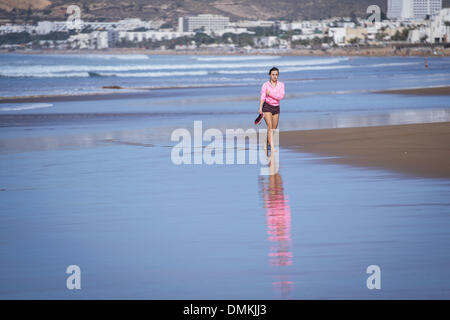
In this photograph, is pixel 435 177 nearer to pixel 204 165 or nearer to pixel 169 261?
pixel 204 165

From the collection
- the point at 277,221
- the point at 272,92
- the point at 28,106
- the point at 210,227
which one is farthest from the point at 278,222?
the point at 28,106

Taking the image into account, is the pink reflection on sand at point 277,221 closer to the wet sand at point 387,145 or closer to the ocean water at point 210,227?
the ocean water at point 210,227

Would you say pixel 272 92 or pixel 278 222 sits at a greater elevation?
pixel 272 92

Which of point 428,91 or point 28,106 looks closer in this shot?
point 28,106

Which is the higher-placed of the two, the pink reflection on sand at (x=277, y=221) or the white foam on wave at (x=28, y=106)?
the pink reflection on sand at (x=277, y=221)

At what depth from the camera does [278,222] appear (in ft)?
23.7

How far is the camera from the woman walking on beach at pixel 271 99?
1312 centimetres

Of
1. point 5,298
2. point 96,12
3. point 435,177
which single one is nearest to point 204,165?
point 435,177

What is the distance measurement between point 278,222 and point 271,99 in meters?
6.45

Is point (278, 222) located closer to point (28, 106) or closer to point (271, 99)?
point (271, 99)

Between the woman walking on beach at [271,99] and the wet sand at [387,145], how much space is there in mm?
640

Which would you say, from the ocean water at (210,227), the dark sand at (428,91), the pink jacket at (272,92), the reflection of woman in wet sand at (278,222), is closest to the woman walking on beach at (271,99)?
the pink jacket at (272,92)

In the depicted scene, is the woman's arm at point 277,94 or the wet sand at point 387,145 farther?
the woman's arm at point 277,94

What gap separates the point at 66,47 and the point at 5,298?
563ft
